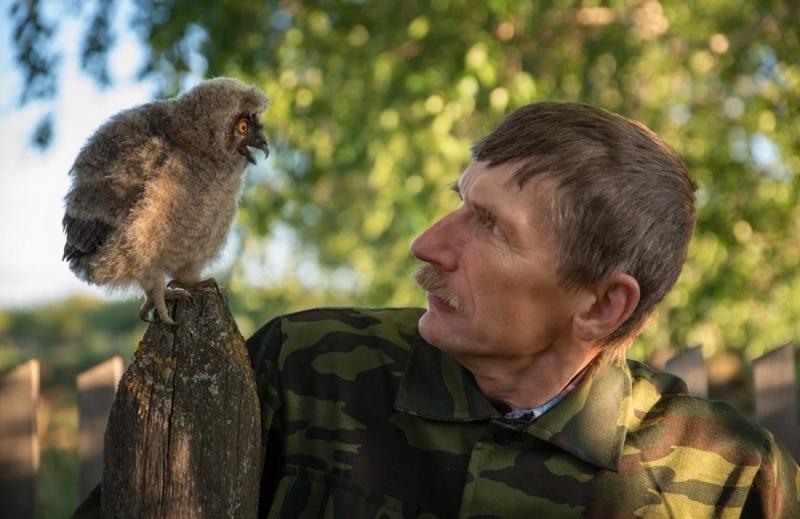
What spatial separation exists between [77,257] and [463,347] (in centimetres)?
79

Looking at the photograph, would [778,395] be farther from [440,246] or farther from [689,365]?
[440,246]

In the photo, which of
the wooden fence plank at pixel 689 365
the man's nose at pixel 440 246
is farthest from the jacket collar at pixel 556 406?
the wooden fence plank at pixel 689 365

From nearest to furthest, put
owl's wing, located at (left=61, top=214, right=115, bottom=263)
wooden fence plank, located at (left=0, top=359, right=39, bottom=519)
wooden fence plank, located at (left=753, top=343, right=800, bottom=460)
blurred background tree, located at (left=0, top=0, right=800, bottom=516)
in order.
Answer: owl's wing, located at (left=61, top=214, right=115, bottom=263), wooden fence plank, located at (left=0, top=359, right=39, bottom=519), wooden fence plank, located at (left=753, top=343, right=800, bottom=460), blurred background tree, located at (left=0, top=0, right=800, bottom=516)

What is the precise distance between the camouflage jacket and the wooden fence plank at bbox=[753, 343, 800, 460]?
1.04 meters

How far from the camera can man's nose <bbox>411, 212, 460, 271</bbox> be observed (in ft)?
A: 6.31

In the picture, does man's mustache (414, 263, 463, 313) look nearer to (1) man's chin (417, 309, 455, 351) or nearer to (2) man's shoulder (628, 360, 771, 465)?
(1) man's chin (417, 309, 455, 351)

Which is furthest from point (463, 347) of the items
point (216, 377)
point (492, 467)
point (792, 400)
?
point (792, 400)

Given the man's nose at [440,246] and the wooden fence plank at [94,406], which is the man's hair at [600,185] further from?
the wooden fence plank at [94,406]

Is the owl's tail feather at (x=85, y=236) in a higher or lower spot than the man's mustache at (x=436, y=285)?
higher

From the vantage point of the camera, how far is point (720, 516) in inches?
77.2

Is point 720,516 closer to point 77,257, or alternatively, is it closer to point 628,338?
point 628,338

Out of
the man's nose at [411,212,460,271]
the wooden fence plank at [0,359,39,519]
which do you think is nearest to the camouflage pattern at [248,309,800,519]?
the man's nose at [411,212,460,271]

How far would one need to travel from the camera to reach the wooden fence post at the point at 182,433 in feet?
5.45

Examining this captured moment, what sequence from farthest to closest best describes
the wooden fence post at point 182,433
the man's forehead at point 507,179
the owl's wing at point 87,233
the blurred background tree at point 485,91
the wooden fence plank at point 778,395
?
the blurred background tree at point 485,91
the wooden fence plank at point 778,395
the owl's wing at point 87,233
the man's forehead at point 507,179
the wooden fence post at point 182,433
